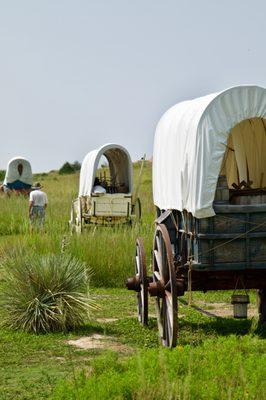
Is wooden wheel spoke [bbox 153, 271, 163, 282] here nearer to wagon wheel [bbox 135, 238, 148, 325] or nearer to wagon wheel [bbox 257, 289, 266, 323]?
wagon wheel [bbox 135, 238, 148, 325]

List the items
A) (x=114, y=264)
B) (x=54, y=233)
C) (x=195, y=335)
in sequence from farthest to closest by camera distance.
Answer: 1. (x=54, y=233)
2. (x=114, y=264)
3. (x=195, y=335)

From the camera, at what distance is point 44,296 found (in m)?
10.5

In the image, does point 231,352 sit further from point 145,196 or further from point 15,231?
point 145,196

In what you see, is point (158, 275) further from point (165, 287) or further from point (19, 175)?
point (19, 175)

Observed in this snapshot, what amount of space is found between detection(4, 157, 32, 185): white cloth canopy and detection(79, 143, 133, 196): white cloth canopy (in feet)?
52.8

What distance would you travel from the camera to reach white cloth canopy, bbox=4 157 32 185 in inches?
1614

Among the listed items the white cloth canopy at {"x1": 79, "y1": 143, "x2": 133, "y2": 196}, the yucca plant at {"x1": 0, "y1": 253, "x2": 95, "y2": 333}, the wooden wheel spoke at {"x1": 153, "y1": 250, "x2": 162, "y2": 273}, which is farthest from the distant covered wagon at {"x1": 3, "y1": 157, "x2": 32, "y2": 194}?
the wooden wheel spoke at {"x1": 153, "y1": 250, "x2": 162, "y2": 273}

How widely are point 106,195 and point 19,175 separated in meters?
19.8

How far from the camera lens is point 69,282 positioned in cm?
1071

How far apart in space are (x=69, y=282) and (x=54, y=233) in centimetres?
615

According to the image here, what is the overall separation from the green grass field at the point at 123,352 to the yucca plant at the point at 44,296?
197 mm

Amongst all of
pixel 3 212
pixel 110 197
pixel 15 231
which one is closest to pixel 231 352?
pixel 110 197

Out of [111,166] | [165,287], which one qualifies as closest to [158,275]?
[165,287]

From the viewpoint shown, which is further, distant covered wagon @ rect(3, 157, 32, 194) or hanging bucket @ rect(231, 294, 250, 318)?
Result: distant covered wagon @ rect(3, 157, 32, 194)
